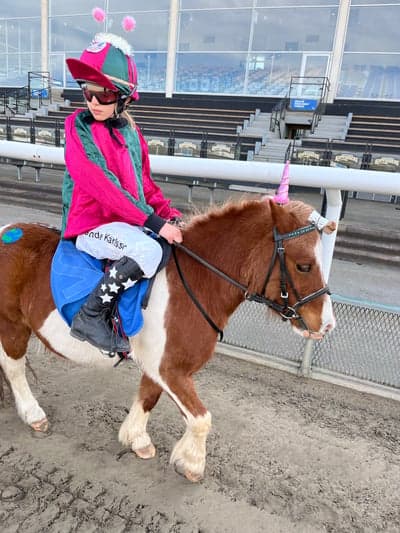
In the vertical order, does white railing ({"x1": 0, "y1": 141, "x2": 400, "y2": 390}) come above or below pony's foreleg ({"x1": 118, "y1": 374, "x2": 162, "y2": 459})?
above

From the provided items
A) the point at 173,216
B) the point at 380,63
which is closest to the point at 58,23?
the point at 380,63

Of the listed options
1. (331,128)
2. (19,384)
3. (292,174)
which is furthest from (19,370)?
(331,128)

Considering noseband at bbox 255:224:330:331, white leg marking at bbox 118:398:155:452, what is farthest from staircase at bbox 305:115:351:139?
white leg marking at bbox 118:398:155:452

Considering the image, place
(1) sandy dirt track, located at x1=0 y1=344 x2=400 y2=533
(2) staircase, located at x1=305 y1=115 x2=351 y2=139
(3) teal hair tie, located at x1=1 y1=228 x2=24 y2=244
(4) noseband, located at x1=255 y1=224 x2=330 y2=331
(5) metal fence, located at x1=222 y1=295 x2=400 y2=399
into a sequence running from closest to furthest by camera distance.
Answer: (4) noseband, located at x1=255 y1=224 x2=330 y2=331 → (1) sandy dirt track, located at x1=0 y1=344 x2=400 y2=533 → (3) teal hair tie, located at x1=1 y1=228 x2=24 y2=244 → (5) metal fence, located at x1=222 y1=295 x2=400 y2=399 → (2) staircase, located at x1=305 y1=115 x2=351 y2=139

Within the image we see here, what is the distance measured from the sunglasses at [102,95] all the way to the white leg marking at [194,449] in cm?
168

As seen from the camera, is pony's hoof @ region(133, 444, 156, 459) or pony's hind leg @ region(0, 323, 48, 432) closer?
pony's hoof @ region(133, 444, 156, 459)

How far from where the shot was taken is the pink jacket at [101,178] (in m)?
1.95

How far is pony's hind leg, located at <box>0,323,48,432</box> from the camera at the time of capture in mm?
2574

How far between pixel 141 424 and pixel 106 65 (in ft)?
6.61

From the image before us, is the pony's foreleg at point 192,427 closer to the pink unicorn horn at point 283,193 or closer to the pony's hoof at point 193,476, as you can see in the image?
the pony's hoof at point 193,476

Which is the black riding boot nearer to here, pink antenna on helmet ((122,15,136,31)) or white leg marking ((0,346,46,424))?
white leg marking ((0,346,46,424))

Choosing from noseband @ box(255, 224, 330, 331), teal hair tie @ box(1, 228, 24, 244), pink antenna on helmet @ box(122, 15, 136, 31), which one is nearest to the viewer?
noseband @ box(255, 224, 330, 331)

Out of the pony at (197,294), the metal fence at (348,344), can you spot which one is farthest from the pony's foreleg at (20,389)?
the metal fence at (348,344)

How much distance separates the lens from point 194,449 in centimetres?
215
